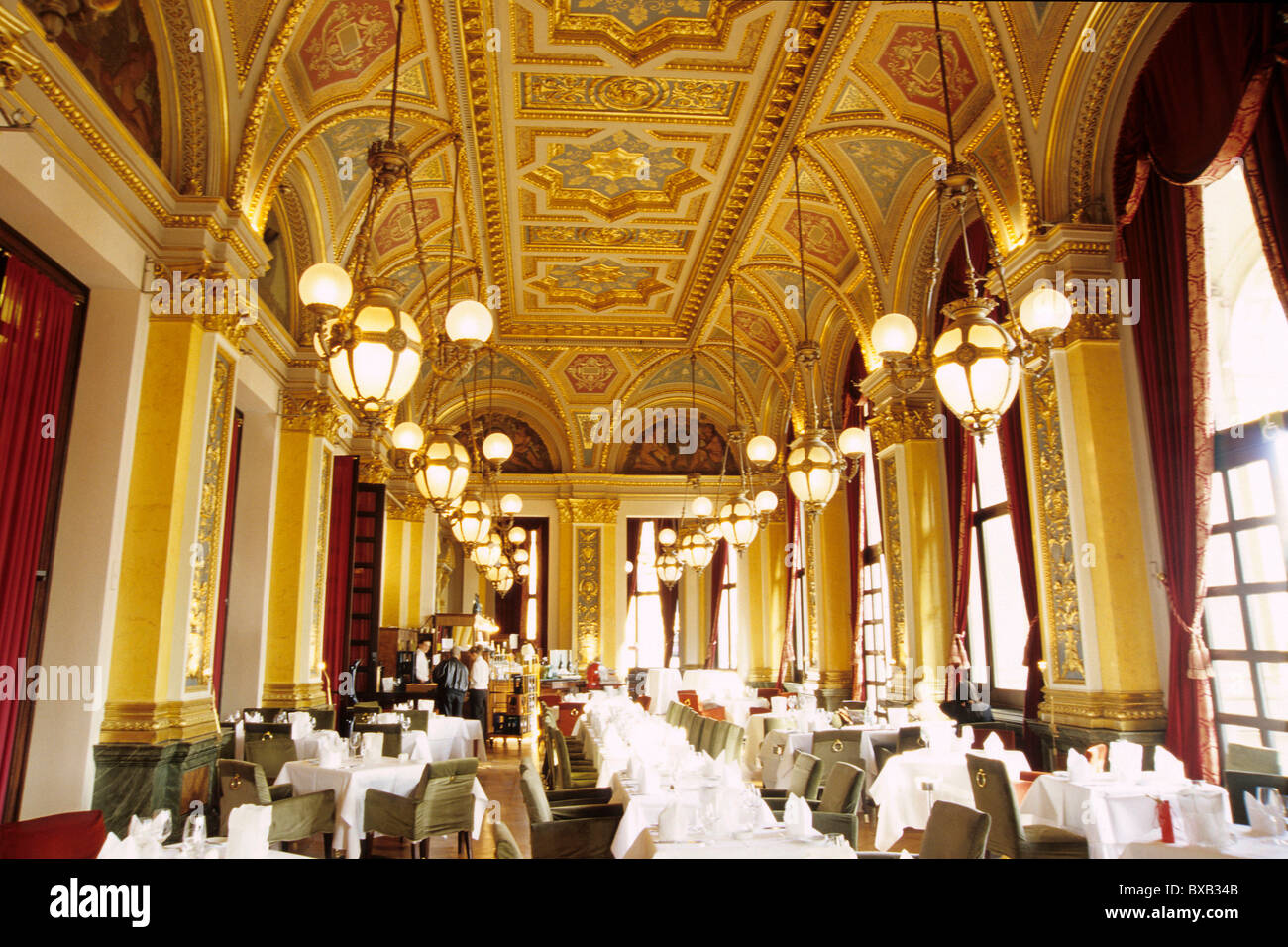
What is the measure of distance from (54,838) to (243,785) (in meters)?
1.61

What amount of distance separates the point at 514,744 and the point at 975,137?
10860 millimetres

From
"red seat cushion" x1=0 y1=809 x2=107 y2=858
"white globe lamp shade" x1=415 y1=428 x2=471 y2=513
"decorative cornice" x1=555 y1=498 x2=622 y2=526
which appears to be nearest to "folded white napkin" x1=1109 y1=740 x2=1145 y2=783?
"white globe lamp shade" x1=415 y1=428 x2=471 y2=513

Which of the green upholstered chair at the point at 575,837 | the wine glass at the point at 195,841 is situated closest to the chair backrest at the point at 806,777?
the green upholstered chair at the point at 575,837

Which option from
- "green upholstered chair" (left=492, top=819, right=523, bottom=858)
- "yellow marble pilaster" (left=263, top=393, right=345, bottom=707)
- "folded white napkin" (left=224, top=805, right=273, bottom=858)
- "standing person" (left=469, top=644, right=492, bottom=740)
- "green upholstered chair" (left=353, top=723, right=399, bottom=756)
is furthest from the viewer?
"standing person" (left=469, top=644, right=492, bottom=740)

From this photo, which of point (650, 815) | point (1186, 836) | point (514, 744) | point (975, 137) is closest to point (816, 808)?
point (650, 815)

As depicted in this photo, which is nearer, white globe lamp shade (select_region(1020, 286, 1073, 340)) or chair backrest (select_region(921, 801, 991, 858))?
chair backrest (select_region(921, 801, 991, 858))

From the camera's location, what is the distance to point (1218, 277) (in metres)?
5.55

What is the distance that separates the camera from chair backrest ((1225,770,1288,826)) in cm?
427

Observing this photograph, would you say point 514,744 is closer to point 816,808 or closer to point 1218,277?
point 816,808

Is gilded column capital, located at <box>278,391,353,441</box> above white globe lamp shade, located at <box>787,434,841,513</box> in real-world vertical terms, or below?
above

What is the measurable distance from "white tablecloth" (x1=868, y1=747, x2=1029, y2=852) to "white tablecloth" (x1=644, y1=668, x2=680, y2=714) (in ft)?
24.0

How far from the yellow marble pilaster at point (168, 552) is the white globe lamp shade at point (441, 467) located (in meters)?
1.89

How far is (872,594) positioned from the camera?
11.6 metres

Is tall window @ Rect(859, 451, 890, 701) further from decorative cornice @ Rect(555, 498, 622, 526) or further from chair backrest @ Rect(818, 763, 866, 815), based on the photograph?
chair backrest @ Rect(818, 763, 866, 815)
